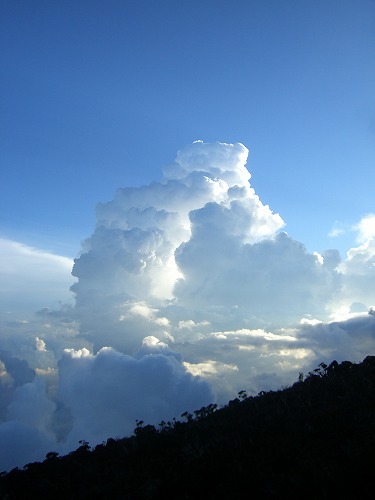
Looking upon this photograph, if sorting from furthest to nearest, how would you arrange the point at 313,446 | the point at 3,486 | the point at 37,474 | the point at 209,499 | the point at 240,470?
the point at 37,474 → the point at 3,486 → the point at 313,446 → the point at 240,470 → the point at 209,499

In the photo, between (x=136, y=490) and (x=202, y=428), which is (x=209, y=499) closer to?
(x=136, y=490)

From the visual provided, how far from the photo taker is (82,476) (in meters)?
22.9

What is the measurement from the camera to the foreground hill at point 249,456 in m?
13.3

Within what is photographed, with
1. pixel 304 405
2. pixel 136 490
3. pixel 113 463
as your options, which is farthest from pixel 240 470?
pixel 113 463

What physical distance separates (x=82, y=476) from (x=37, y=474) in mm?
7040

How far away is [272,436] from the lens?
1934 cm

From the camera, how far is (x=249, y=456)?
56.2 feet

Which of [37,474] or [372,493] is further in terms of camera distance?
[37,474]

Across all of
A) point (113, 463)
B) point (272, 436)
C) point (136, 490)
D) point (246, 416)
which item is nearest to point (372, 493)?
point (272, 436)

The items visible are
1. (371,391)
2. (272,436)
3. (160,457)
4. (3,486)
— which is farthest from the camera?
(3,486)

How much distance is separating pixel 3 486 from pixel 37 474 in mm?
2481

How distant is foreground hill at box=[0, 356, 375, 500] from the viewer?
13.3 meters

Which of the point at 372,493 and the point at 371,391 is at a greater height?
the point at 371,391

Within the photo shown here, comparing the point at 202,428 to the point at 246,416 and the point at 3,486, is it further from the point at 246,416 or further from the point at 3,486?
the point at 3,486
